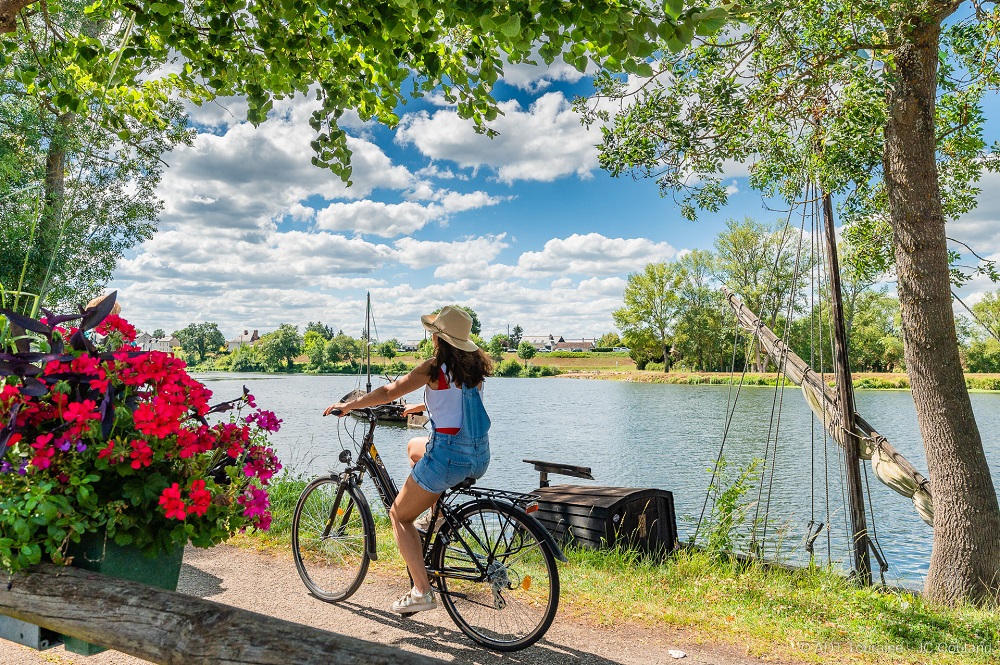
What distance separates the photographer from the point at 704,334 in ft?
164

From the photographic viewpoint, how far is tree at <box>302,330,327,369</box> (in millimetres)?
61438

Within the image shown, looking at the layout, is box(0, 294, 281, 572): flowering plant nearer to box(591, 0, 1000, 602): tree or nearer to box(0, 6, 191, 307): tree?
box(591, 0, 1000, 602): tree

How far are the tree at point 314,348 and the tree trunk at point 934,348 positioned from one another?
192ft

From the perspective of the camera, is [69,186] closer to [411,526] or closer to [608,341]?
[411,526]

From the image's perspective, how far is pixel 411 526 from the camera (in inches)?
143

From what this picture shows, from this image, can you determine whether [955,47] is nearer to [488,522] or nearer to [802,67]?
[802,67]

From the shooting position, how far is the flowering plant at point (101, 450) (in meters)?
2.11

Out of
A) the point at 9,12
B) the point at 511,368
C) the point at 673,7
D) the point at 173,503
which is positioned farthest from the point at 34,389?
the point at 511,368

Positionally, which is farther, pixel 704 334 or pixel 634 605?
pixel 704 334

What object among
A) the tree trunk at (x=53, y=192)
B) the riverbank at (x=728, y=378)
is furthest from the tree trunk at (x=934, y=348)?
the riverbank at (x=728, y=378)

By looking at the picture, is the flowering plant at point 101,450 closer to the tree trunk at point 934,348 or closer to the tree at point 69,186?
the tree trunk at point 934,348

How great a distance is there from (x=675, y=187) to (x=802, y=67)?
5.23ft

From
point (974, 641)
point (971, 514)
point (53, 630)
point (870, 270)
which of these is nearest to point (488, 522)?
point (53, 630)

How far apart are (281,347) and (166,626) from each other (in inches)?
2507
